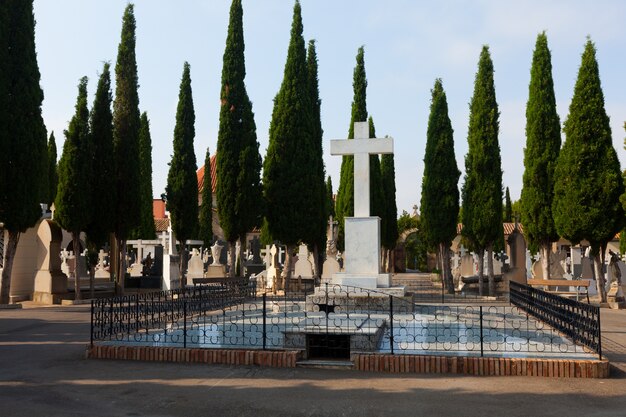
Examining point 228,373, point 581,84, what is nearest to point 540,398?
point 228,373

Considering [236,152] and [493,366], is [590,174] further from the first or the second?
[236,152]

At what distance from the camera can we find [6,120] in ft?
60.7

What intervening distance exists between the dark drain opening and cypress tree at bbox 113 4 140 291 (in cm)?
1659

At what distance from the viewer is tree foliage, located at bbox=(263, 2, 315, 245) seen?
25.1 meters

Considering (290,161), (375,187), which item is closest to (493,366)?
(290,161)

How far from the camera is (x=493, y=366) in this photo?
729 cm

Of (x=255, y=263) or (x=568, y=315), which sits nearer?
(x=568, y=315)

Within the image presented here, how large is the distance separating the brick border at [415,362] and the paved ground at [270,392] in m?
0.20

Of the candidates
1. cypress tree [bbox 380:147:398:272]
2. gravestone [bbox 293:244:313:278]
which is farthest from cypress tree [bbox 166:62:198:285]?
cypress tree [bbox 380:147:398:272]

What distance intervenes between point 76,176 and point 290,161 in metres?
9.07

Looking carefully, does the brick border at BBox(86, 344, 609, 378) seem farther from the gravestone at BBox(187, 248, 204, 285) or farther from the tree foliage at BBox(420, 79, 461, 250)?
the gravestone at BBox(187, 248, 204, 285)

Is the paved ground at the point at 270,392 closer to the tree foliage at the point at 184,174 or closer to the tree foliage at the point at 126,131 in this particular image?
the tree foliage at the point at 126,131

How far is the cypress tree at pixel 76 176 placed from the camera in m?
20.9

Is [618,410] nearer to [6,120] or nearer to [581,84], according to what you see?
[581,84]
